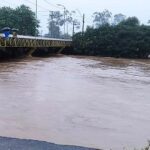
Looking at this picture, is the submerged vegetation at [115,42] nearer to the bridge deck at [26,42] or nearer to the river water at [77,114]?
the bridge deck at [26,42]

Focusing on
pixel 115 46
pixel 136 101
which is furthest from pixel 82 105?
pixel 115 46

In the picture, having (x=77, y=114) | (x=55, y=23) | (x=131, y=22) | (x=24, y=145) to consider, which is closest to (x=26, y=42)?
(x=131, y=22)

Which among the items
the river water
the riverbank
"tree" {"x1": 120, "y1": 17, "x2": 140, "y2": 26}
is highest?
"tree" {"x1": 120, "y1": 17, "x2": 140, "y2": 26}

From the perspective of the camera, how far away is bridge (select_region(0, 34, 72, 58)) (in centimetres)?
3098

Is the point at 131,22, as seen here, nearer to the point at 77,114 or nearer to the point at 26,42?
the point at 26,42

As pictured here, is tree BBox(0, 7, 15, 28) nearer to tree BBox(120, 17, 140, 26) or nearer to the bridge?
the bridge

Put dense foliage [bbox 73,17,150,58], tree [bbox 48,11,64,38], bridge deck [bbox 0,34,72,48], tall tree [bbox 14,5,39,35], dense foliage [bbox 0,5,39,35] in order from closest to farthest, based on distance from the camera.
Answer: bridge deck [bbox 0,34,72,48] < dense foliage [bbox 73,17,150,58] < dense foliage [bbox 0,5,39,35] < tall tree [bbox 14,5,39,35] < tree [bbox 48,11,64,38]

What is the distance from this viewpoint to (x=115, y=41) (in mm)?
48312

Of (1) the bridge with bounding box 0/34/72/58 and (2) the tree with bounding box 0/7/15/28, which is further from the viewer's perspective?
(2) the tree with bounding box 0/7/15/28

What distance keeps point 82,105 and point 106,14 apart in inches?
4462

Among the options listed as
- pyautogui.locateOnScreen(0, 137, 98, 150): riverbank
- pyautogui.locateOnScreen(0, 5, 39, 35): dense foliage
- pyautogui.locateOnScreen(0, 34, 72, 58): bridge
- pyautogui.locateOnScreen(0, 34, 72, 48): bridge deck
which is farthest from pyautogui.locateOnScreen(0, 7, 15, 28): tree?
pyautogui.locateOnScreen(0, 137, 98, 150): riverbank

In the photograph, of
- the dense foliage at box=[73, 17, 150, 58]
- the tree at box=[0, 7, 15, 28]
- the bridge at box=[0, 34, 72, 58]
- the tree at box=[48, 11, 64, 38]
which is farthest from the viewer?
the tree at box=[48, 11, 64, 38]

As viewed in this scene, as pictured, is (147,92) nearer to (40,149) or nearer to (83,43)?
(40,149)

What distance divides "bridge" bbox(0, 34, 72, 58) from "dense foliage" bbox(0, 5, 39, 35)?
884 cm
